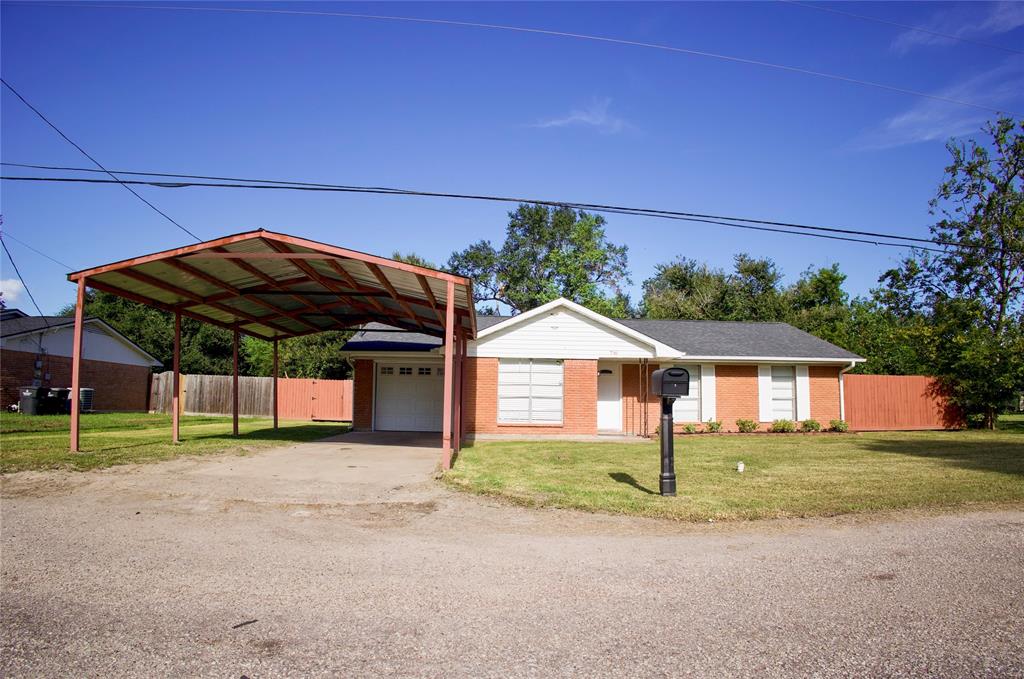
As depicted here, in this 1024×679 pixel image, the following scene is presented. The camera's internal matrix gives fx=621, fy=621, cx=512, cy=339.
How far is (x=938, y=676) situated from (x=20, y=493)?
987 cm

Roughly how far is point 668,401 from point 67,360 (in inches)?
1249

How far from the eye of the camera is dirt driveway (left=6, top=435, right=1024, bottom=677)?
341 cm

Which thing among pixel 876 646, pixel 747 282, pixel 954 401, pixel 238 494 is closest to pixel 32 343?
pixel 238 494

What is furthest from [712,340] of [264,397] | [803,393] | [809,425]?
[264,397]

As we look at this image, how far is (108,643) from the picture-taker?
141 inches

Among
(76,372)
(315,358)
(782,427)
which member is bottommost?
(782,427)

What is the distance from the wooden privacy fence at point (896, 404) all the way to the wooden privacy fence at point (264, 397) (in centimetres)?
2104

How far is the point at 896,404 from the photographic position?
22906mm

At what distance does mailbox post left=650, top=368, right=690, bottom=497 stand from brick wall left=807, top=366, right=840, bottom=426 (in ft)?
50.0

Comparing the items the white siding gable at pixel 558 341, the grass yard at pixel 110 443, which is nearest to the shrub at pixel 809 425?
the white siding gable at pixel 558 341

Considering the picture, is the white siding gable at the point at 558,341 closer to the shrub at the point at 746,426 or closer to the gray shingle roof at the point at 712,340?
the gray shingle roof at the point at 712,340

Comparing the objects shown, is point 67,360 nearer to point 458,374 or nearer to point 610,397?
point 458,374

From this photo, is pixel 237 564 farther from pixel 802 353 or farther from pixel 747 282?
pixel 747 282

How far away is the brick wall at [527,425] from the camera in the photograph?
18328 mm
